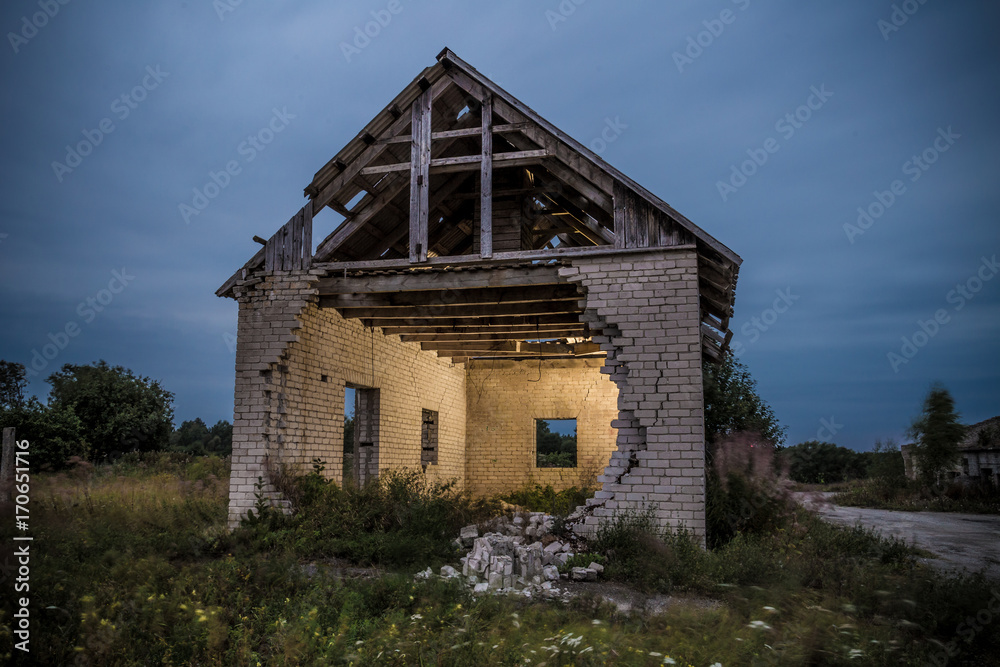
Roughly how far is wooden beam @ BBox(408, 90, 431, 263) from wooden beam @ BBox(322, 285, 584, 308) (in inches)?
49.6

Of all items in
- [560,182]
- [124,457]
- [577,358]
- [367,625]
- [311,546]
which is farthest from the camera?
[124,457]

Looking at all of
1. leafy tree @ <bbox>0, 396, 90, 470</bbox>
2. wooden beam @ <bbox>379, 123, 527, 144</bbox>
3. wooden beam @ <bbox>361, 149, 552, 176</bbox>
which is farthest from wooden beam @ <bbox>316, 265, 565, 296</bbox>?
leafy tree @ <bbox>0, 396, 90, 470</bbox>

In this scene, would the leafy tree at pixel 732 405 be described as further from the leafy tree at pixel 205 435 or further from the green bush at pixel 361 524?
the leafy tree at pixel 205 435

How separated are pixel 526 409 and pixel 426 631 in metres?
12.3

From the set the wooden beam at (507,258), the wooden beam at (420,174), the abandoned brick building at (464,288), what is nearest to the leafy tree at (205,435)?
the abandoned brick building at (464,288)

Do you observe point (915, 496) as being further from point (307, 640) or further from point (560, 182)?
point (307, 640)

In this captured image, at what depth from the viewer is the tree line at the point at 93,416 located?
18.9 meters

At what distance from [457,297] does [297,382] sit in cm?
318

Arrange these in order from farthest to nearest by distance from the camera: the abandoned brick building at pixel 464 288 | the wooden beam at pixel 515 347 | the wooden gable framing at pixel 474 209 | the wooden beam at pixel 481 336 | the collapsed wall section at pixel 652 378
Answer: the wooden beam at pixel 515 347 → the wooden beam at pixel 481 336 → the wooden gable framing at pixel 474 209 → the abandoned brick building at pixel 464 288 → the collapsed wall section at pixel 652 378

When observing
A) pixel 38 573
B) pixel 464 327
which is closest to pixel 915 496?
pixel 464 327

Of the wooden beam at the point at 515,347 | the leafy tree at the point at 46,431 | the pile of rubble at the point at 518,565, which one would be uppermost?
the wooden beam at the point at 515,347

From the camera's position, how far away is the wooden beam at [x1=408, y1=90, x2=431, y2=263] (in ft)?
34.7

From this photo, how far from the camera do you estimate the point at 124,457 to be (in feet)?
66.0

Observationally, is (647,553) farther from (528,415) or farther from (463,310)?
(528,415)
